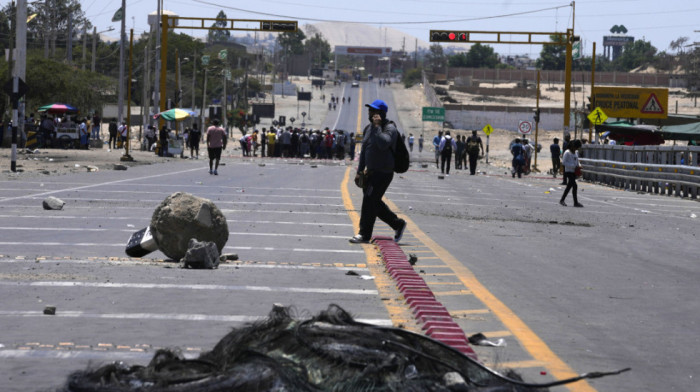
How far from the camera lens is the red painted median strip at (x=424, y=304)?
6574 millimetres

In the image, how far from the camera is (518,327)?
754 centimetres

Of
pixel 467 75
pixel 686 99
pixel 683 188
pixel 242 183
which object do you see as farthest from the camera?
pixel 467 75

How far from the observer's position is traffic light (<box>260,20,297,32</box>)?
5294cm

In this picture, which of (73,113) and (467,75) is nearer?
(73,113)

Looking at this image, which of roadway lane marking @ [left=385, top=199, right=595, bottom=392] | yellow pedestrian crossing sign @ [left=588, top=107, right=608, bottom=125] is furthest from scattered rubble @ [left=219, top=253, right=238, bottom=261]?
yellow pedestrian crossing sign @ [left=588, top=107, right=608, bottom=125]

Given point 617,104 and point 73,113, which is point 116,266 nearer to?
point 73,113

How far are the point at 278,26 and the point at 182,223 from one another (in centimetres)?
4369

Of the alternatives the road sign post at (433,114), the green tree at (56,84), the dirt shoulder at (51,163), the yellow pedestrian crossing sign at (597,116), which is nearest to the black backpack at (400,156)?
the dirt shoulder at (51,163)

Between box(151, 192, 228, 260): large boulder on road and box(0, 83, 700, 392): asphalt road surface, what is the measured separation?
0.81 ft

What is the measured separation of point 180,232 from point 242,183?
58.2ft

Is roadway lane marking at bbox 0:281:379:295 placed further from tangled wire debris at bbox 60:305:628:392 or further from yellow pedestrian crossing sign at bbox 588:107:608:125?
yellow pedestrian crossing sign at bbox 588:107:608:125

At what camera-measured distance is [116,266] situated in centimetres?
1044

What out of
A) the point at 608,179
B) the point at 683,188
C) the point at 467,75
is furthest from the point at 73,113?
the point at 467,75

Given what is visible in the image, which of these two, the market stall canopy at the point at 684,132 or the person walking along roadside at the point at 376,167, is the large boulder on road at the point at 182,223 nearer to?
the person walking along roadside at the point at 376,167
